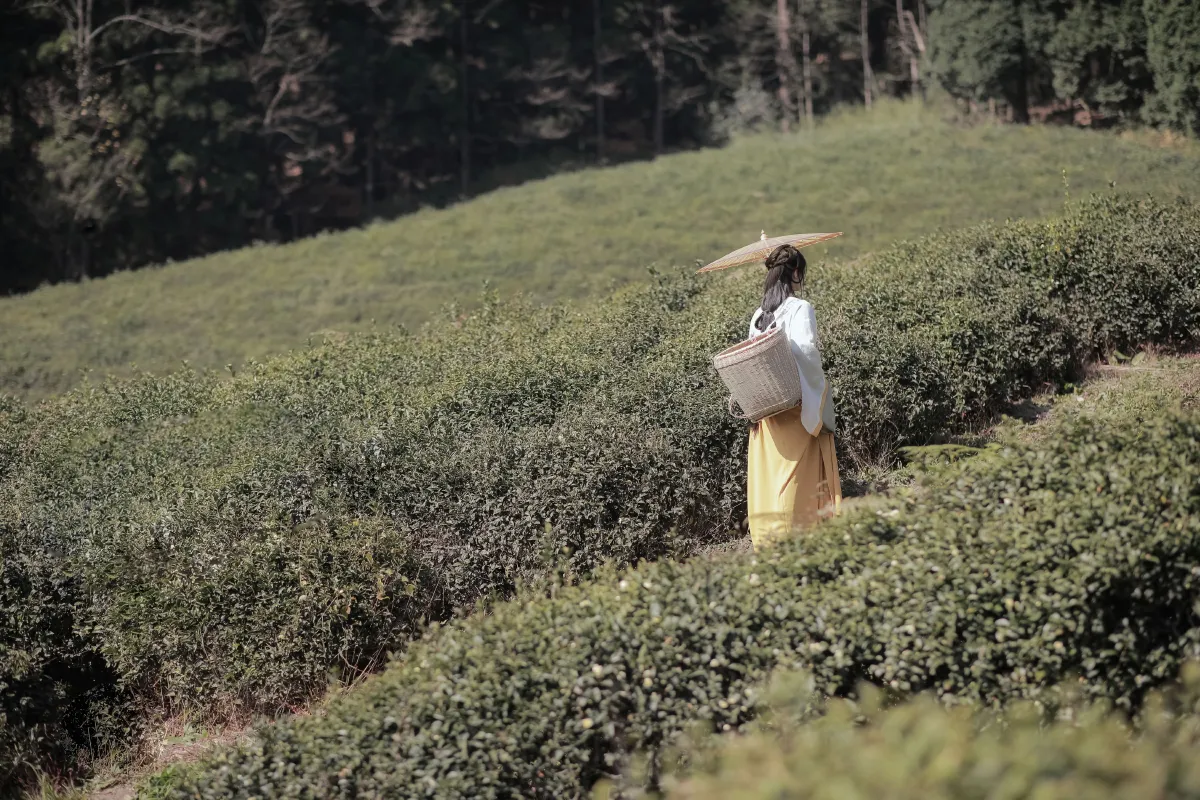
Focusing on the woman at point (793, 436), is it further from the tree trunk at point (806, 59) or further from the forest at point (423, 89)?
the tree trunk at point (806, 59)

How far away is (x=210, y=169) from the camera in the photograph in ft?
107

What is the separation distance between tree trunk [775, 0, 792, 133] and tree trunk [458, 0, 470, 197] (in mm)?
11121

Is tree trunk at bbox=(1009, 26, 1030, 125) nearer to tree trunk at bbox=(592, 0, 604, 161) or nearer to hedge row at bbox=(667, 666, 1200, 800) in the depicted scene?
tree trunk at bbox=(592, 0, 604, 161)

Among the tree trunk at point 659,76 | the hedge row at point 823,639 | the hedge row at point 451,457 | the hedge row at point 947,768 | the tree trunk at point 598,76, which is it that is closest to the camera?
the hedge row at point 947,768

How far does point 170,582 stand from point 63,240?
85.5ft

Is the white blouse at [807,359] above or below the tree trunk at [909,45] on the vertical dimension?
below

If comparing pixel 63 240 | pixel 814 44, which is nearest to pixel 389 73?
pixel 63 240

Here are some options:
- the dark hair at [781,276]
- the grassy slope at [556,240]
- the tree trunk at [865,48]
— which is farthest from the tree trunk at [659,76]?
the dark hair at [781,276]

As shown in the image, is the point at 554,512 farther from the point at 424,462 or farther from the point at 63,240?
the point at 63,240

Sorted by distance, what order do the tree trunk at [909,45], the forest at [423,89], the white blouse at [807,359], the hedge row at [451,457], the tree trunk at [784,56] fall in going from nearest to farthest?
the white blouse at [807,359]
the hedge row at [451,457]
the forest at [423,89]
the tree trunk at [909,45]
the tree trunk at [784,56]

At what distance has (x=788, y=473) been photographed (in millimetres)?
5969

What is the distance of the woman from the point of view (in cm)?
590

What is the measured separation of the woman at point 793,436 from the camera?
5.90 meters

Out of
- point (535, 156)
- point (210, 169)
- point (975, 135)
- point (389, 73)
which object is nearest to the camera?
point (975, 135)
